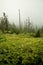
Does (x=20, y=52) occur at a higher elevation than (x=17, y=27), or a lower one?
lower

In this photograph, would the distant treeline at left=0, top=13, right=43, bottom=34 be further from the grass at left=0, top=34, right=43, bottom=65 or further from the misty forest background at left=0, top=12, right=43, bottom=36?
the grass at left=0, top=34, right=43, bottom=65

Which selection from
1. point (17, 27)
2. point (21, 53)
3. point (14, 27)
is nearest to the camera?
point (21, 53)

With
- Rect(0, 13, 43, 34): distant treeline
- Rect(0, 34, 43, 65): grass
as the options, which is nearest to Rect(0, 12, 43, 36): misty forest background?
Rect(0, 13, 43, 34): distant treeline

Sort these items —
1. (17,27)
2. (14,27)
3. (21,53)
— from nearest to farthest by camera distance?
(21,53) < (14,27) < (17,27)

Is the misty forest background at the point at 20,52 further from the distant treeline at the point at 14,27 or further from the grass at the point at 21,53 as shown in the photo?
the distant treeline at the point at 14,27

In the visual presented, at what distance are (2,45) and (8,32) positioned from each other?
136 cm

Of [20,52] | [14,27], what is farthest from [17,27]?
[20,52]

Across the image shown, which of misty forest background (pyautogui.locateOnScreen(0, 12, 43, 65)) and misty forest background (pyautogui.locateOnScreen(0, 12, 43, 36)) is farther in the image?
misty forest background (pyautogui.locateOnScreen(0, 12, 43, 36))

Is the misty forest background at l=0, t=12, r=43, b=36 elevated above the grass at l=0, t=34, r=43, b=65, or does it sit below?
above

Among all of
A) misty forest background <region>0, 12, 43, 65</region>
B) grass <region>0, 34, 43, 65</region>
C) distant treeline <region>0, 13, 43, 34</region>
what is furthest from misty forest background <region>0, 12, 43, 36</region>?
grass <region>0, 34, 43, 65</region>

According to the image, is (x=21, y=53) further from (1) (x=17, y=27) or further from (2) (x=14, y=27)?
(1) (x=17, y=27)

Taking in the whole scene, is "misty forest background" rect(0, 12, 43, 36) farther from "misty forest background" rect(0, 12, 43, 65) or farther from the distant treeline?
"misty forest background" rect(0, 12, 43, 65)

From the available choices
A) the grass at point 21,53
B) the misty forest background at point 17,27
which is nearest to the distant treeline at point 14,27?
the misty forest background at point 17,27

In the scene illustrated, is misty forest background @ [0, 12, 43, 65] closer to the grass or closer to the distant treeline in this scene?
the grass
